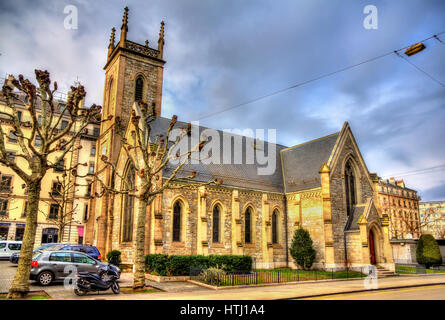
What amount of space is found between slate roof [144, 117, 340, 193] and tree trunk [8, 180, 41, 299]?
13.8 metres

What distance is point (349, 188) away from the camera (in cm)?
3117

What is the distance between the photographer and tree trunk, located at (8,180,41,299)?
12867 mm

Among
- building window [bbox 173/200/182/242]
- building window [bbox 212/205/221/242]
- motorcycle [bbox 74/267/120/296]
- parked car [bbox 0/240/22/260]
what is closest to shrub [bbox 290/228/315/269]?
building window [bbox 212/205/221/242]

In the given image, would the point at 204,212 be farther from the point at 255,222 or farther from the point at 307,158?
the point at 307,158

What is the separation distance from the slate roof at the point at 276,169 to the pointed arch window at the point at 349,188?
234 centimetres

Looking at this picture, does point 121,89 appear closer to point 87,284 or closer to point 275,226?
point 275,226

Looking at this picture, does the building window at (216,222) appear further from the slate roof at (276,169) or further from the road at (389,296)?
the road at (389,296)

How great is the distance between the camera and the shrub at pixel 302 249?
94.2 feet

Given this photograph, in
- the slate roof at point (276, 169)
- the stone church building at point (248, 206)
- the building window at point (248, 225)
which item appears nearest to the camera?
the stone church building at point (248, 206)

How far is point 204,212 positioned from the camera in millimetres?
26719

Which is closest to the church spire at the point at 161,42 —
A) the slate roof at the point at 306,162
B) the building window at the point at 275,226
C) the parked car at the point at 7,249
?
the slate roof at the point at 306,162

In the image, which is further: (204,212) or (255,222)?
(255,222)
